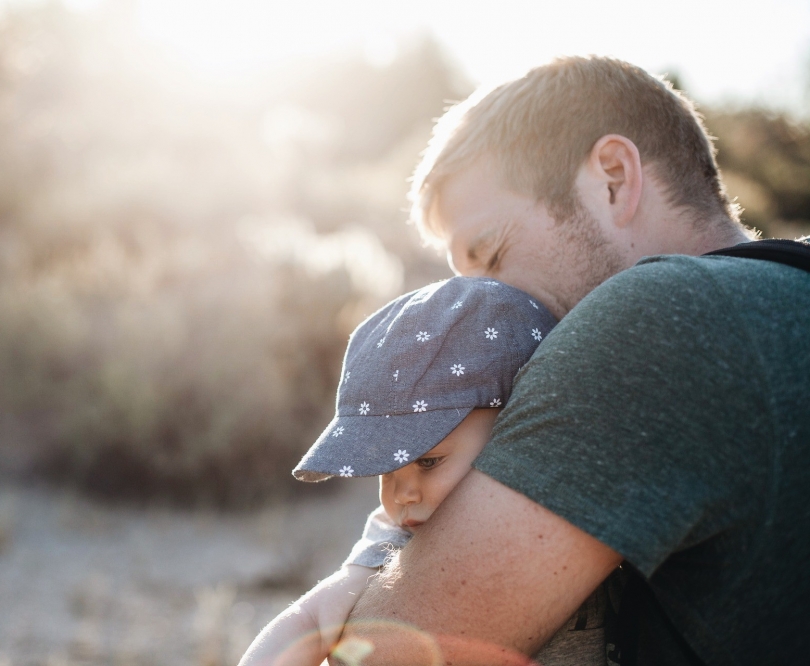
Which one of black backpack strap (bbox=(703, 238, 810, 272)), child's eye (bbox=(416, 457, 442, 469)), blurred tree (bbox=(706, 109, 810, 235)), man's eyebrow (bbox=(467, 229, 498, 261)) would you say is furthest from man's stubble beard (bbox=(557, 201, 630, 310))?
blurred tree (bbox=(706, 109, 810, 235))

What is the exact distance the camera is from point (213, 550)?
17.0ft

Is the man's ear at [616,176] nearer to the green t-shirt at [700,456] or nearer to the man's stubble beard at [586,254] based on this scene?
the man's stubble beard at [586,254]

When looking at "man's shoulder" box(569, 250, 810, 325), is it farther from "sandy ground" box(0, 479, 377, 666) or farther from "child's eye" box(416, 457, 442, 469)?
"sandy ground" box(0, 479, 377, 666)

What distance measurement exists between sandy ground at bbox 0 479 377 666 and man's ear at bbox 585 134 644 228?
336 centimetres

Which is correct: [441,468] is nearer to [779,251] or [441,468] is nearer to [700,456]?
[700,456]

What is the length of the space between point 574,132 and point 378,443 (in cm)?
107

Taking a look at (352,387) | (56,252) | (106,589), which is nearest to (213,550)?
(106,589)

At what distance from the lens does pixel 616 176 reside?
188 cm

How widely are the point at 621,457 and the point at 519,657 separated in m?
0.42

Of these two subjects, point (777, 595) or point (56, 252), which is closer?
point (777, 595)

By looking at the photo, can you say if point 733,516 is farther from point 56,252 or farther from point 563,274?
point 56,252

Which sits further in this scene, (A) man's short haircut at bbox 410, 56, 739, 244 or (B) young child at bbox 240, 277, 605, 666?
(A) man's short haircut at bbox 410, 56, 739, 244

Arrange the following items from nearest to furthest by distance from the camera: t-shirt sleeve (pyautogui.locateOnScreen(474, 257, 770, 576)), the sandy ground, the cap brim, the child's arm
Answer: t-shirt sleeve (pyautogui.locateOnScreen(474, 257, 770, 576))
the cap brim
the child's arm
the sandy ground

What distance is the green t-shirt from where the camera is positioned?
102cm
